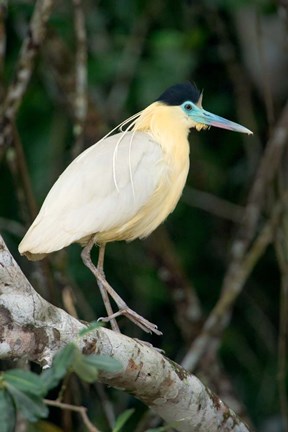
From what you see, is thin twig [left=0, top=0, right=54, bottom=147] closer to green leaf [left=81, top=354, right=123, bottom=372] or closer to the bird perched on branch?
the bird perched on branch

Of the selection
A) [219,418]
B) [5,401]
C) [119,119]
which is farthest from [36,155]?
[5,401]

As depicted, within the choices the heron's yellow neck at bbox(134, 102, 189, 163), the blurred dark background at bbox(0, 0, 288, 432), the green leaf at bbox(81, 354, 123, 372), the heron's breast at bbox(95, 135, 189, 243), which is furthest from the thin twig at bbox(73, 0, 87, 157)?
the green leaf at bbox(81, 354, 123, 372)

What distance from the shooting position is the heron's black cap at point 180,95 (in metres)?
3.60

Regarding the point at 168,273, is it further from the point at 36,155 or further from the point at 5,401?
the point at 5,401

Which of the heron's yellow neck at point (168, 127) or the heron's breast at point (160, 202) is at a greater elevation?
the heron's yellow neck at point (168, 127)

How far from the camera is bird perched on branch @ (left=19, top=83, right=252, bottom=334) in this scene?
10.5 ft

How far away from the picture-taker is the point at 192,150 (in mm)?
5363

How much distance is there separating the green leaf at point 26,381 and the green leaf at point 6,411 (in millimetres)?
29

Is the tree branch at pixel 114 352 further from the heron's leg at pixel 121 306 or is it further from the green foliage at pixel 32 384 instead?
the heron's leg at pixel 121 306

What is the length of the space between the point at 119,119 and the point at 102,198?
2006mm

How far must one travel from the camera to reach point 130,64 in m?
5.23

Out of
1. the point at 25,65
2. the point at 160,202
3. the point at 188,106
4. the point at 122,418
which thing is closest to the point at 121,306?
the point at 160,202

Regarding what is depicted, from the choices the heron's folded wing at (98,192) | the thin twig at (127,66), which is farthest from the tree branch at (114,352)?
the thin twig at (127,66)

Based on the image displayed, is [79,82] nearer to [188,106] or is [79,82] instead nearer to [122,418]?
[188,106]
